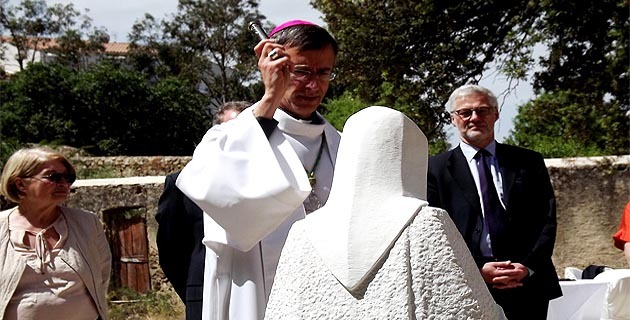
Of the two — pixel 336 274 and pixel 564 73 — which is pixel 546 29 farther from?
pixel 336 274

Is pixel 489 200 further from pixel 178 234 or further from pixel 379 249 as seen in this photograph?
pixel 379 249

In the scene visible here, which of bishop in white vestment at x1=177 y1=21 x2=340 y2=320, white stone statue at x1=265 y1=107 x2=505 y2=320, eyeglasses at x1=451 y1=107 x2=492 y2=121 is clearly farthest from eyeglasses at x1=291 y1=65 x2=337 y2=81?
eyeglasses at x1=451 y1=107 x2=492 y2=121

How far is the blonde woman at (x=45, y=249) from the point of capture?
359cm

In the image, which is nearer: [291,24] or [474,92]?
[291,24]

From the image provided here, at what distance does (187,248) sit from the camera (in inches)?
125

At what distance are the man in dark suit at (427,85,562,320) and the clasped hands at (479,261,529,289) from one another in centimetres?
3

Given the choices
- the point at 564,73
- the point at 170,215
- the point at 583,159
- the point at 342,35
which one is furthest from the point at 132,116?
the point at 170,215

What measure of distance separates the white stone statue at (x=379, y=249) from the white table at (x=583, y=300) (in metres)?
3.87

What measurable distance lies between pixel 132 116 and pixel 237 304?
28486mm

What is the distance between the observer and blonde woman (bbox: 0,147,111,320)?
11.8 ft

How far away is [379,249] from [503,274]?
1.93 metres

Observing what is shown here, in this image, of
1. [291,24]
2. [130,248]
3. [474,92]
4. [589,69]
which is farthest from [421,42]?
[291,24]

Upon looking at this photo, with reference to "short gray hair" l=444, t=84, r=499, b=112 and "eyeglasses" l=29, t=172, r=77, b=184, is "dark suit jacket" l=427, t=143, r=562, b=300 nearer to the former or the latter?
"short gray hair" l=444, t=84, r=499, b=112

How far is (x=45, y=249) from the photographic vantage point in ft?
12.0
